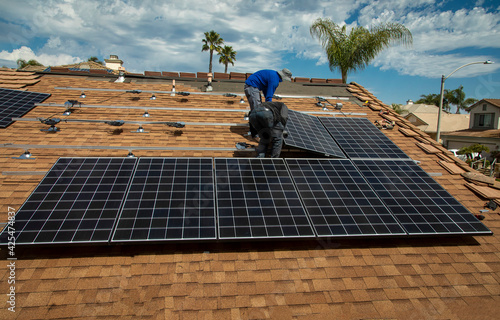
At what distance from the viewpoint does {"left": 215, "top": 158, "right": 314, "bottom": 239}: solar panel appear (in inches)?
208

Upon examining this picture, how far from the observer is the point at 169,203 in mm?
5605

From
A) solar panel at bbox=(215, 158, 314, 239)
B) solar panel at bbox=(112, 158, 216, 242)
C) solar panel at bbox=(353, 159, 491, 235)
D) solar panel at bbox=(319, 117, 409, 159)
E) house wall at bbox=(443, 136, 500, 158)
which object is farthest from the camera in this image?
house wall at bbox=(443, 136, 500, 158)

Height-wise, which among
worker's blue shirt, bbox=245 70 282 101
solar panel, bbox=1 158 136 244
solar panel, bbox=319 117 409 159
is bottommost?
solar panel, bbox=1 158 136 244

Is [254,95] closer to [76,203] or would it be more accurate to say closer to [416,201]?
[416,201]

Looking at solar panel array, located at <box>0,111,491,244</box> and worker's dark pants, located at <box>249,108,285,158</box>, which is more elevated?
→ worker's dark pants, located at <box>249,108,285,158</box>

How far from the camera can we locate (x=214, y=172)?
21.4ft

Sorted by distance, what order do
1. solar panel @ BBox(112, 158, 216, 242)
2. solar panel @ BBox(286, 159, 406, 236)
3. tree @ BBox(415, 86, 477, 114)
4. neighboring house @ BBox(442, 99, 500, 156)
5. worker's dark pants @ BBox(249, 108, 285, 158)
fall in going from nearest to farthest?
1. solar panel @ BBox(112, 158, 216, 242)
2. solar panel @ BBox(286, 159, 406, 236)
3. worker's dark pants @ BBox(249, 108, 285, 158)
4. neighboring house @ BBox(442, 99, 500, 156)
5. tree @ BBox(415, 86, 477, 114)

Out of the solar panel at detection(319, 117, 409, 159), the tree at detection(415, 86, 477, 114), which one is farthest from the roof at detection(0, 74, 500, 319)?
the tree at detection(415, 86, 477, 114)

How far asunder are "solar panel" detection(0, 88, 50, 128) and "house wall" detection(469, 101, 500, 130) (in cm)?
5578

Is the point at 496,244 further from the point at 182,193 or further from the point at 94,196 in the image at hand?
the point at 94,196

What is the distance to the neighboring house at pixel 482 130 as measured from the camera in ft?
134

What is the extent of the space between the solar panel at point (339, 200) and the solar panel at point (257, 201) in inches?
10.9

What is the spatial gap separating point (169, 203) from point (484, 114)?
5615 centimetres

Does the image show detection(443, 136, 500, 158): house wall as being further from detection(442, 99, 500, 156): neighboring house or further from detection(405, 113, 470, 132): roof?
detection(405, 113, 470, 132): roof
